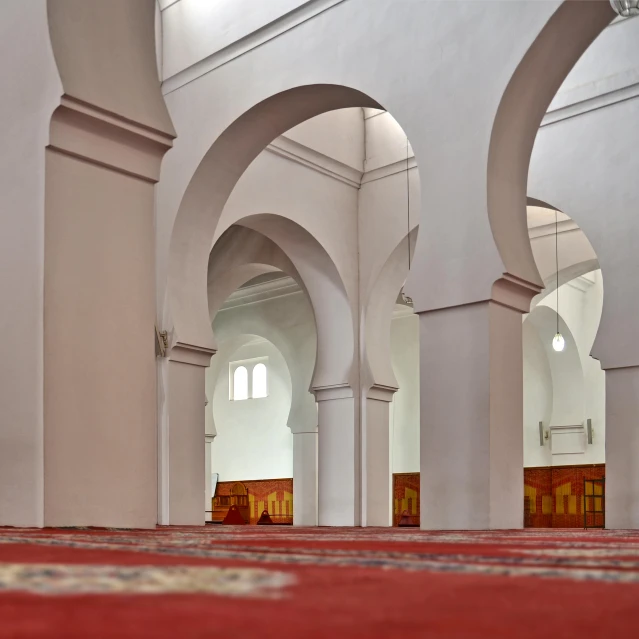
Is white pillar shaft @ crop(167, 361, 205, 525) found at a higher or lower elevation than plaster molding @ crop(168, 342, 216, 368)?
lower

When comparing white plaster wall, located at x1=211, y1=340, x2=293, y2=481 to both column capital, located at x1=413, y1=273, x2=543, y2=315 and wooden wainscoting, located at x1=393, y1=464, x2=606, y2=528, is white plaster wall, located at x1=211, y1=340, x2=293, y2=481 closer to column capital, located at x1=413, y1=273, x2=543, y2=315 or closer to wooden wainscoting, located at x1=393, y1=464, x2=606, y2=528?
wooden wainscoting, located at x1=393, y1=464, x2=606, y2=528

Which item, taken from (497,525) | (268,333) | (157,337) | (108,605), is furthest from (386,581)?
(268,333)

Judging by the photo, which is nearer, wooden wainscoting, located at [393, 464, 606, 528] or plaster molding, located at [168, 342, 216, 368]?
plaster molding, located at [168, 342, 216, 368]

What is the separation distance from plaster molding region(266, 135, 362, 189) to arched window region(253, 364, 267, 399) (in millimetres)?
11192

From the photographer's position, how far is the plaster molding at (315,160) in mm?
12453

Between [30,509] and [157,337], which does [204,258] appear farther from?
[30,509]

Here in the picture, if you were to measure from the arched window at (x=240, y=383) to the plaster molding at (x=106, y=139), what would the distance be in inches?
754

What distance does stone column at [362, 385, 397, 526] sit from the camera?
1273 centimetres

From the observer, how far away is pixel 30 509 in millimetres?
4344

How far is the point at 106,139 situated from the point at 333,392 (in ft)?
27.7

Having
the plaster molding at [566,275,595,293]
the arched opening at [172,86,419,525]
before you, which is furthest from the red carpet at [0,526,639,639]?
the plaster molding at [566,275,595,293]

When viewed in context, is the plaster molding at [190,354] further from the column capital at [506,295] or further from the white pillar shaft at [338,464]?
the column capital at [506,295]

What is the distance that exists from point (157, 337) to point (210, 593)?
972 centimetres

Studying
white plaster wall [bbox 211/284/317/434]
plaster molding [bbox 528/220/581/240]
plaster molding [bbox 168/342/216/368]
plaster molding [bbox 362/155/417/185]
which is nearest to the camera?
plaster molding [bbox 168/342/216/368]
